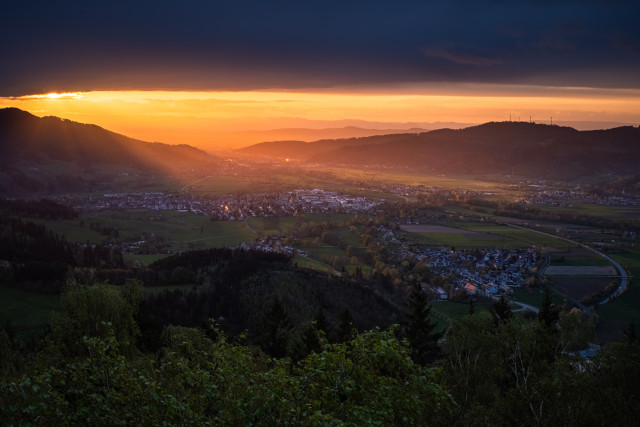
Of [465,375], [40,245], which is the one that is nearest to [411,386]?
[465,375]

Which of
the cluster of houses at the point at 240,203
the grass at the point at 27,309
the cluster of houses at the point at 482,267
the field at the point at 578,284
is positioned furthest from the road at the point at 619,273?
the grass at the point at 27,309

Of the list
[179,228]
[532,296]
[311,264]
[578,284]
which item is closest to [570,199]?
[578,284]

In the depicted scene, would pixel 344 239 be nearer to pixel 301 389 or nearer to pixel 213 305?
pixel 213 305

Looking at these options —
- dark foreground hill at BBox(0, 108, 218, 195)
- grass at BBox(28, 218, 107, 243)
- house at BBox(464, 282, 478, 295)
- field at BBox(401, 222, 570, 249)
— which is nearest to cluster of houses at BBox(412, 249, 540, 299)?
house at BBox(464, 282, 478, 295)

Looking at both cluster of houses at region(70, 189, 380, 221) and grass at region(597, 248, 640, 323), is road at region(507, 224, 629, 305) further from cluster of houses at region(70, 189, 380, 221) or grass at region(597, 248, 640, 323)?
cluster of houses at region(70, 189, 380, 221)

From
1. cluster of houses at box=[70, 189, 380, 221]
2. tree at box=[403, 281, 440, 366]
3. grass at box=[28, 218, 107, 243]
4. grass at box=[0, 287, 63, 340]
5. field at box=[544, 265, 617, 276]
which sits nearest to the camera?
tree at box=[403, 281, 440, 366]

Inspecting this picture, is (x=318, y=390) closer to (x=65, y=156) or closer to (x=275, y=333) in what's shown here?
(x=275, y=333)
